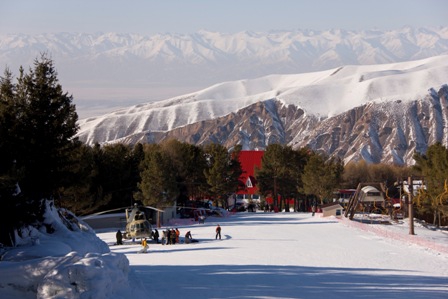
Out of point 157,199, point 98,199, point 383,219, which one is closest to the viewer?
point 98,199

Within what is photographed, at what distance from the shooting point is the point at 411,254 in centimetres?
3597

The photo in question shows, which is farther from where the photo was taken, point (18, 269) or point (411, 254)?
point (411, 254)

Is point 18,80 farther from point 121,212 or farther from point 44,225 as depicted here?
point 121,212

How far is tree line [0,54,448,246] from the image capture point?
27.8 m

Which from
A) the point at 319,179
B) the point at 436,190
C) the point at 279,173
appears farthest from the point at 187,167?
the point at 436,190

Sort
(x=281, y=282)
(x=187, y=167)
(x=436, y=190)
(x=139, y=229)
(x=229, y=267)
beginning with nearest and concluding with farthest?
(x=281, y=282) < (x=229, y=267) < (x=139, y=229) < (x=436, y=190) < (x=187, y=167)

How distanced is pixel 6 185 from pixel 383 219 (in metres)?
49.5

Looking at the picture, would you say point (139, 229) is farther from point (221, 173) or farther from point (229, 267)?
point (221, 173)

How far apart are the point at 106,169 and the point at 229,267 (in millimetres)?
35560

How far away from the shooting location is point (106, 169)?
207ft

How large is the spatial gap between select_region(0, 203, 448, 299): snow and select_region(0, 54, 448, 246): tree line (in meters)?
1.81

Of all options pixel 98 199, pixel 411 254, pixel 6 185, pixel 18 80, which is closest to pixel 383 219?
pixel 98 199

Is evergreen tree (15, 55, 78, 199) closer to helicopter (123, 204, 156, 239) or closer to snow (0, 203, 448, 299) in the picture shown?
snow (0, 203, 448, 299)

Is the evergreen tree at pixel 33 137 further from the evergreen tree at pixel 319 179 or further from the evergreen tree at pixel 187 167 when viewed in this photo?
the evergreen tree at pixel 319 179
